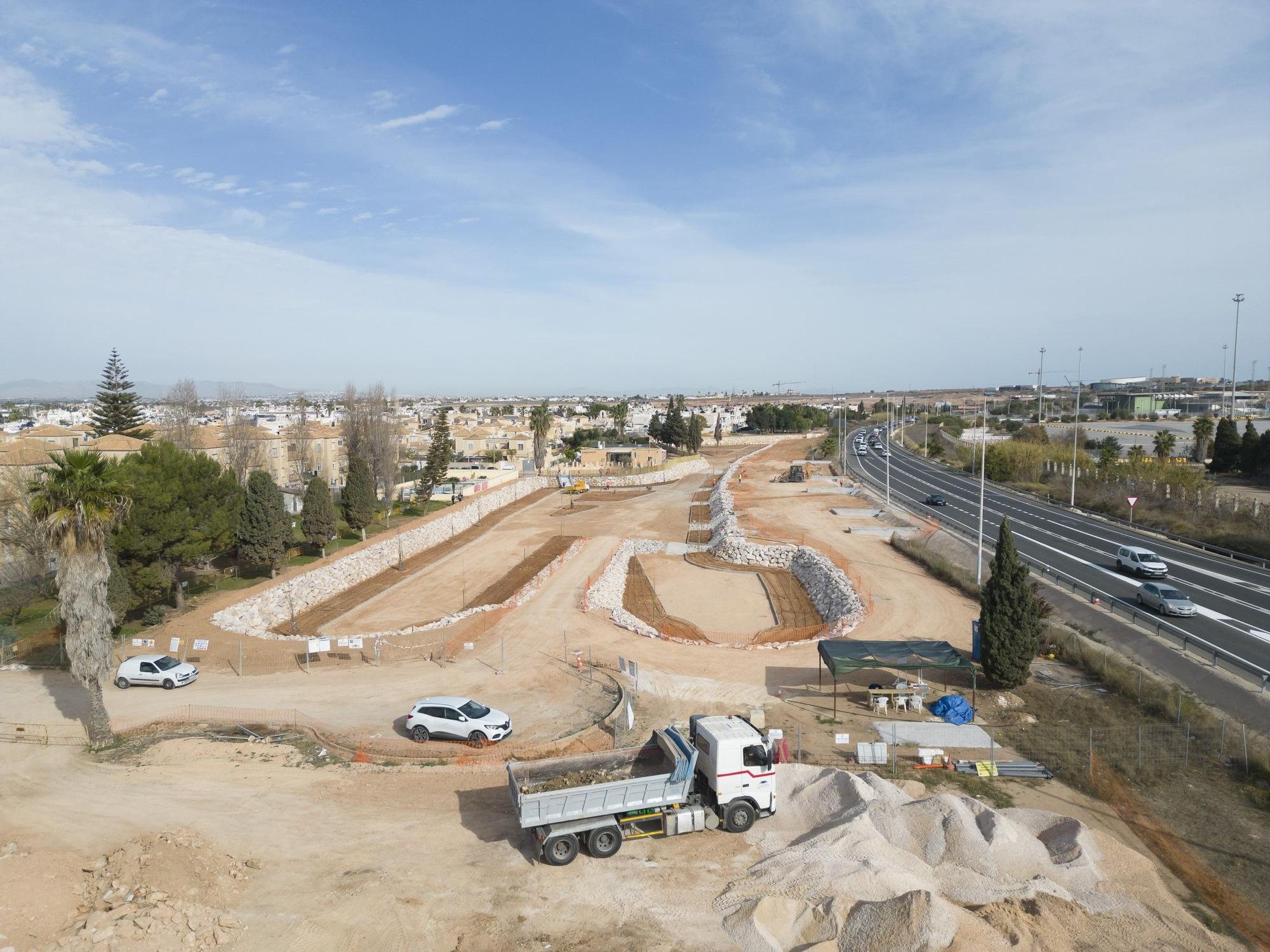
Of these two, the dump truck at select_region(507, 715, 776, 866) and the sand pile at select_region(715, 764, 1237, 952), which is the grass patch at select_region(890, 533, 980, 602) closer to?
the sand pile at select_region(715, 764, 1237, 952)

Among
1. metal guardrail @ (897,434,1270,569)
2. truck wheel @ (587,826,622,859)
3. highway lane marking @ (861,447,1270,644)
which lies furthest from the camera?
metal guardrail @ (897,434,1270,569)

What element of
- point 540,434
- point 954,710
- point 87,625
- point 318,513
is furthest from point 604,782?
point 540,434

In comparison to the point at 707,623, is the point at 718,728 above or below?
above

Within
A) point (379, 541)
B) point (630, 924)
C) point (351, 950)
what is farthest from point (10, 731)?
point (379, 541)

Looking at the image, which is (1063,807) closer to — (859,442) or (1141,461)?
(1141,461)

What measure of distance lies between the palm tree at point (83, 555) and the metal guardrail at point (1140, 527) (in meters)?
49.8

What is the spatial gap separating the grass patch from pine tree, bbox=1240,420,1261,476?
4335 cm

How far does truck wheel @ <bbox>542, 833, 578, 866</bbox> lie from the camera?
1380 centimetres

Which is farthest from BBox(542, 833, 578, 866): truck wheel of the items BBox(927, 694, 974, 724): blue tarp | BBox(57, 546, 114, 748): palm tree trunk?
BBox(57, 546, 114, 748): palm tree trunk

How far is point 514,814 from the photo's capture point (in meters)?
15.9

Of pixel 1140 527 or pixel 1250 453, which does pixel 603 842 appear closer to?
pixel 1140 527

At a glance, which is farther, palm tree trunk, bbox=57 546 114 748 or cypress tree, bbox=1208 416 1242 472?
cypress tree, bbox=1208 416 1242 472

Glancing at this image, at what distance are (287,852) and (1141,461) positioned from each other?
72.1m

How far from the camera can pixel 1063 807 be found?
631 inches
